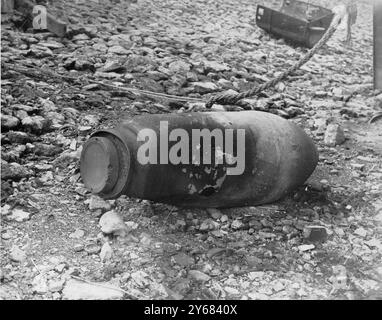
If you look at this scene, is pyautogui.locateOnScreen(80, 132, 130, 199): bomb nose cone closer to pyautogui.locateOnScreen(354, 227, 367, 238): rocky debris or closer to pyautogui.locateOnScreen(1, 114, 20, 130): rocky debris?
pyautogui.locateOnScreen(1, 114, 20, 130): rocky debris

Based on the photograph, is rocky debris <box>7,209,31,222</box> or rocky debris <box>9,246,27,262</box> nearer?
rocky debris <box>9,246,27,262</box>

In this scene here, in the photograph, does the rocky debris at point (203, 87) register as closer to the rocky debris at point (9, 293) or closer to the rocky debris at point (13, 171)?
the rocky debris at point (13, 171)

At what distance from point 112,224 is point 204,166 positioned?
58cm

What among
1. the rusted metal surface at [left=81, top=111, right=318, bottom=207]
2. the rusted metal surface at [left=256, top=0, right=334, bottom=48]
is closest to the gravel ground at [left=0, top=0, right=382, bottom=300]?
the rusted metal surface at [left=81, top=111, right=318, bottom=207]

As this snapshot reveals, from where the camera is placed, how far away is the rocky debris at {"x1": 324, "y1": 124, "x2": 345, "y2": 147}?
155 inches

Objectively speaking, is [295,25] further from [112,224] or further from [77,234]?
[77,234]

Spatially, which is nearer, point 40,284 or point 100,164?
point 40,284

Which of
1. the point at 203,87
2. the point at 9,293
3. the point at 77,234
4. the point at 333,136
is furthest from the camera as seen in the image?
the point at 203,87

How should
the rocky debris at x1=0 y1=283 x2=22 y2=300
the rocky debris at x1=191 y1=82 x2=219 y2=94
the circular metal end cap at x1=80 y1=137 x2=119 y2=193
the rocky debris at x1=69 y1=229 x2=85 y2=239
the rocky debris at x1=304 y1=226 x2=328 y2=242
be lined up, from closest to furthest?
the rocky debris at x1=0 y1=283 x2=22 y2=300, the circular metal end cap at x1=80 y1=137 x2=119 y2=193, the rocky debris at x1=69 y1=229 x2=85 y2=239, the rocky debris at x1=304 y1=226 x2=328 y2=242, the rocky debris at x1=191 y1=82 x2=219 y2=94

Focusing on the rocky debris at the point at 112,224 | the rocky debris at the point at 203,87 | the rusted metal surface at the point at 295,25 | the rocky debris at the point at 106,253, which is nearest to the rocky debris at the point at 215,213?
the rocky debris at the point at 112,224

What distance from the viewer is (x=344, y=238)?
9.00 feet

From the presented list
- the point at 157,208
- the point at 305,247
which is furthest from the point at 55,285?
the point at 305,247

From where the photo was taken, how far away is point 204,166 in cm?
251

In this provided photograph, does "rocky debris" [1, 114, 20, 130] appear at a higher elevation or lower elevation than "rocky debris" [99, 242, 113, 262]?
higher
